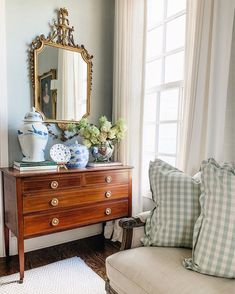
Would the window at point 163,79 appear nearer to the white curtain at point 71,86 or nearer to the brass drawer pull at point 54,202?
the white curtain at point 71,86

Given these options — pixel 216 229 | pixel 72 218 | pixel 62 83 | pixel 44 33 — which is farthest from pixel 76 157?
pixel 216 229

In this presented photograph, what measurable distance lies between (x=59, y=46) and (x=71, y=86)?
0.39m

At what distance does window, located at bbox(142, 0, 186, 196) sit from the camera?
2.11 meters

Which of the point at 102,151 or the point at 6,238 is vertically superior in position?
the point at 102,151

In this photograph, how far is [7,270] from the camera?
1.92 m

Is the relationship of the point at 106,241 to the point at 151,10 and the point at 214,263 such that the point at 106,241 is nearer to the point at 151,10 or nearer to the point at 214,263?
the point at 214,263

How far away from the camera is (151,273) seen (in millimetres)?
1082

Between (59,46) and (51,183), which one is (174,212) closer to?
(51,183)

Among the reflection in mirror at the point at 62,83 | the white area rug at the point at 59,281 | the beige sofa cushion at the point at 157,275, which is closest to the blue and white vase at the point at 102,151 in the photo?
the reflection in mirror at the point at 62,83

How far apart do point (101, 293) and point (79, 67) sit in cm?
203

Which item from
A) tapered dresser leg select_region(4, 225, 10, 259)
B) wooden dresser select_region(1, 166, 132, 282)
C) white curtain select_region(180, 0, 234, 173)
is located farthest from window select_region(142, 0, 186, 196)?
tapered dresser leg select_region(4, 225, 10, 259)

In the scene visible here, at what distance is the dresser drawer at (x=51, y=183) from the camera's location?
1725 mm

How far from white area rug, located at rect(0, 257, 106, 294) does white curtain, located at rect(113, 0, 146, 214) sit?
2.46ft

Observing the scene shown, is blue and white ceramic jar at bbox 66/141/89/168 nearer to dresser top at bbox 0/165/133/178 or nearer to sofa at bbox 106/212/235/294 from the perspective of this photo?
dresser top at bbox 0/165/133/178
